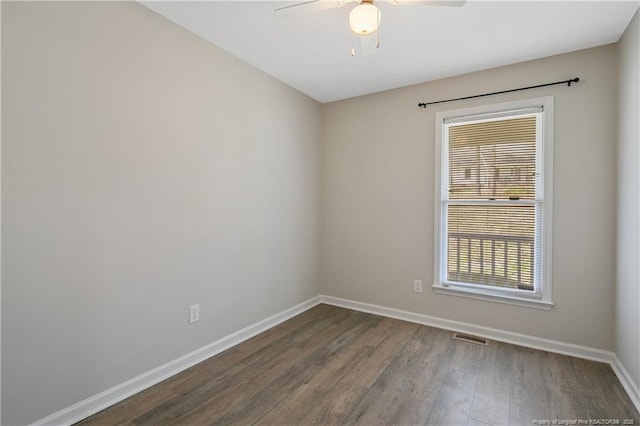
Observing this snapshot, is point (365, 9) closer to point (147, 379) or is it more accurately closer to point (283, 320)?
point (147, 379)

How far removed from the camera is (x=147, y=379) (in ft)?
6.64

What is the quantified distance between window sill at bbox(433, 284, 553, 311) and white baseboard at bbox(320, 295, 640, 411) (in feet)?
0.88

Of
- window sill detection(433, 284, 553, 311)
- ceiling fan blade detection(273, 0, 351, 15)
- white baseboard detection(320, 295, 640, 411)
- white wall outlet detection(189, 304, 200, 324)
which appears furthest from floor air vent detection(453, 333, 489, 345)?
ceiling fan blade detection(273, 0, 351, 15)

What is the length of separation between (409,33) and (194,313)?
265 centimetres

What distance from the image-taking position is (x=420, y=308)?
3.18 metres

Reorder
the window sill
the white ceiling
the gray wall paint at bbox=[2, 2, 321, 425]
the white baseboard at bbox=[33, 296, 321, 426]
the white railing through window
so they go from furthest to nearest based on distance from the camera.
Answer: the white railing through window → the window sill → the white ceiling → the white baseboard at bbox=[33, 296, 321, 426] → the gray wall paint at bbox=[2, 2, 321, 425]

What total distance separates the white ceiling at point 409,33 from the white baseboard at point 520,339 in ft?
7.33

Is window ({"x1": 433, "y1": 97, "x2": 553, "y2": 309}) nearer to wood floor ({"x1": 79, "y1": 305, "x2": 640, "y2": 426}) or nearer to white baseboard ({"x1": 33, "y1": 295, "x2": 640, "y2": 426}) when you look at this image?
white baseboard ({"x1": 33, "y1": 295, "x2": 640, "y2": 426})

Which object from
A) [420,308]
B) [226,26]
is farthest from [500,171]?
[226,26]

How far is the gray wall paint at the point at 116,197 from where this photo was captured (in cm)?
150

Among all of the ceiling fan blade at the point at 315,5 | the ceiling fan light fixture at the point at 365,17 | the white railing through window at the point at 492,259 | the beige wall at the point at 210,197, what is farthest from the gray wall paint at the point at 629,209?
the ceiling fan blade at the point at 315,5

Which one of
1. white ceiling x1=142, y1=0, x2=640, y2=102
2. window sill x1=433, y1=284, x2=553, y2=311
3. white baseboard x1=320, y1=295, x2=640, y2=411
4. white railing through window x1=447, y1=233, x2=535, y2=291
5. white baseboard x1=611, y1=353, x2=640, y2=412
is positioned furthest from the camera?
white railing through window x1=447, y1=233, x2=535, y2=291

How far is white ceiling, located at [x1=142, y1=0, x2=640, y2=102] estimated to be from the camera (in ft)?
6.42

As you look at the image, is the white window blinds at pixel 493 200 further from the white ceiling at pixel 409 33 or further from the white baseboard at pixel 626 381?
the white baseboard at pixel 626 381
